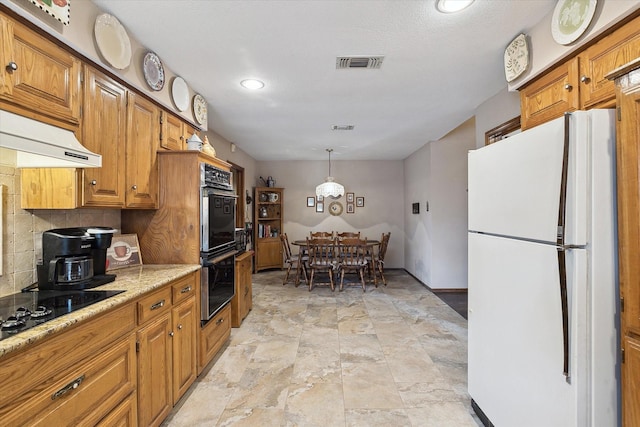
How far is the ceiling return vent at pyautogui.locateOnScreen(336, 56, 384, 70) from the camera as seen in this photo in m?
2.20

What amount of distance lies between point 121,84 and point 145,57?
0.97 feet

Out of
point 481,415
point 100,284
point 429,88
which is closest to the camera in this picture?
point 100,284

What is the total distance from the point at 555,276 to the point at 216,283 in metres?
2.27

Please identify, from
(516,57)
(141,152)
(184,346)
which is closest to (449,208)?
(516,57)

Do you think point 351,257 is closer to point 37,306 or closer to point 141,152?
point 141,152

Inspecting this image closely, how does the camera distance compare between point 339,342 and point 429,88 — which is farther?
point 339,342

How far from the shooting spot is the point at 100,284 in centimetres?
161

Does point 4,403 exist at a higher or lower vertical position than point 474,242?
lower

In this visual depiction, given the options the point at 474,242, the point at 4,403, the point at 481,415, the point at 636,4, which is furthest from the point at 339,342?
the point at 636,4

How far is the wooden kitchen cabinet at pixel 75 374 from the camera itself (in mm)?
931

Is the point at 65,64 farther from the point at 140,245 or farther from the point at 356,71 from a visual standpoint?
the point at 356,71

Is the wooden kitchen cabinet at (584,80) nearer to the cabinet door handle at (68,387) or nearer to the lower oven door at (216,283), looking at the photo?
the cabinet door handle at (68,387)

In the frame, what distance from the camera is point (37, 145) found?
1169 millimetres

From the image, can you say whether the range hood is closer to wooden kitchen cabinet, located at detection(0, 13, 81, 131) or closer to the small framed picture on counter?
wooden kitchen cabinet, located at detection(0, 13, 81, 131)
